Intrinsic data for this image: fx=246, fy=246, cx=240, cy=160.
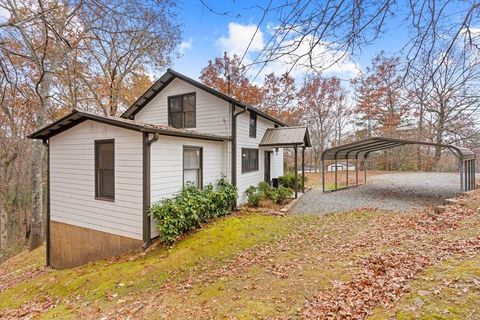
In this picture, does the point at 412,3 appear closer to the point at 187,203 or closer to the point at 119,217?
the point at 187,203

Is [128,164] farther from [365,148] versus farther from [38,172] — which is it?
[365,148]

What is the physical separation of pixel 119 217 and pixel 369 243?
6608mm

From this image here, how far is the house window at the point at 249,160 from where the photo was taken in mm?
11375

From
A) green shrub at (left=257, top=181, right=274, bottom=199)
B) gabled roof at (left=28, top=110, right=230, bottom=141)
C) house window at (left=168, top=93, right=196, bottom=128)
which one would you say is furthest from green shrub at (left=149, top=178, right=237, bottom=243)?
house window at (left=168, top=93, right=196, bottom=128)

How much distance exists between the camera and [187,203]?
23.9 feet

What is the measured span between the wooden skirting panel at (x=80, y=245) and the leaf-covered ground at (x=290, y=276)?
0.48 metres

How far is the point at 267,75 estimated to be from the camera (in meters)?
20.2

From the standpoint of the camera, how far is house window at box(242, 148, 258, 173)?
11375 mm

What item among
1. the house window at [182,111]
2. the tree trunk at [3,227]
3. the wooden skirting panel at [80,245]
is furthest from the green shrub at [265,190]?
the tree trunk at [3,227]

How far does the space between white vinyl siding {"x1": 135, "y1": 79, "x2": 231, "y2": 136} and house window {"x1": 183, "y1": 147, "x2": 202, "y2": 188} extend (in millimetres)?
1802

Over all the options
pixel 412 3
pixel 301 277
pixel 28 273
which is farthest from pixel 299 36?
pixel 28 273

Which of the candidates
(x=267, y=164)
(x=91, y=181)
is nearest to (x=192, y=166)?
(x=91, y=181)

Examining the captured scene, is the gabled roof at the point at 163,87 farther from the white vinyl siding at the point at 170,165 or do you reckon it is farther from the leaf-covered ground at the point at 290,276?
the leaf-covered ground at the point at 290,276

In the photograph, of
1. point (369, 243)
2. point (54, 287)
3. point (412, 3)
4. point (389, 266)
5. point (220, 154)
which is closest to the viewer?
point (412, 3)
